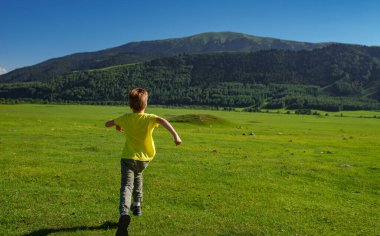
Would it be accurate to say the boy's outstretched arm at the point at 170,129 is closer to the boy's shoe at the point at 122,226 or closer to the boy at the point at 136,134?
the boy at the point at 136,134

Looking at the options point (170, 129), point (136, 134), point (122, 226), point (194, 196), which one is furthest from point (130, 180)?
point (194, 196)

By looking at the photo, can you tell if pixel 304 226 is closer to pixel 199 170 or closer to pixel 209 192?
pixel 209 192

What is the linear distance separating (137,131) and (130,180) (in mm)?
1447

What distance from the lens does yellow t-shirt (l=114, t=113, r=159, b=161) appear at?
39.5 ft

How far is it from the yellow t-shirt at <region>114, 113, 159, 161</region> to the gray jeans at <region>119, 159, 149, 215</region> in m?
0.19

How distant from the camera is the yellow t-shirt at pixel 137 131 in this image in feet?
39.5

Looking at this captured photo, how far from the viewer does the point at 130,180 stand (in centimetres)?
1199

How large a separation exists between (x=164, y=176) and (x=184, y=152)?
11989 mm

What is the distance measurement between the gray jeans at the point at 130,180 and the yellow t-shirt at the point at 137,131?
0.62 ft

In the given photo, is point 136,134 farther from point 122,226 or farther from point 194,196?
point 194,196

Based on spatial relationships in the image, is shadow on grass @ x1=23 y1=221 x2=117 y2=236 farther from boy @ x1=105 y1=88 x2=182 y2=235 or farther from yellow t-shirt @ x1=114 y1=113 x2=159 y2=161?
yellow t-shirt @ x1=114 y1=113 x2=159 y2=161

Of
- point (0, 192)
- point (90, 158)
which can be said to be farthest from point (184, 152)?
point (0, 192)

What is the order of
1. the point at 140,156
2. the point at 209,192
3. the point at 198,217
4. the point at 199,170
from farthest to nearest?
the point at 199,170, the point at 209,192, the point at 198,217, the point at 140,156

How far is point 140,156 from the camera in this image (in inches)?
478
